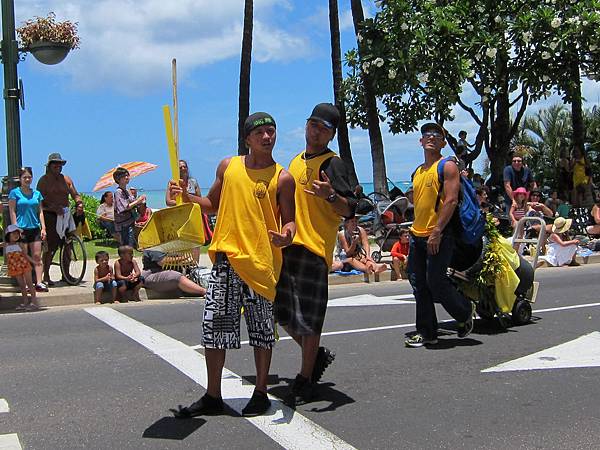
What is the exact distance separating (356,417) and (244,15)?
19.3m

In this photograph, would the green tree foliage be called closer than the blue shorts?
No

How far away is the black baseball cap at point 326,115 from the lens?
5816 mm

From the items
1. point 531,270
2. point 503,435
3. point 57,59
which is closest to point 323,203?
point 503,435

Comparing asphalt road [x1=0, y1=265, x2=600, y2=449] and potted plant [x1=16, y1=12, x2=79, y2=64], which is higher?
potted plant [x1=16, y1=12, x2=79, y2=64]

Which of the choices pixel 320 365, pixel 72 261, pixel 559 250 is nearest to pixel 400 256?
pixel 559 250

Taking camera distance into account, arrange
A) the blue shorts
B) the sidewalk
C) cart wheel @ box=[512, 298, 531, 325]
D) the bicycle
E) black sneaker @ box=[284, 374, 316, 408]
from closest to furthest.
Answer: black sneaker @ box=[284, 374, 316, 408] < cart wheel @ box=[512, 298, 531, 325] < the sidewalk < the blue shorts < the bicycle

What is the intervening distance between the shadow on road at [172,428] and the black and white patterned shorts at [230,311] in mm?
495

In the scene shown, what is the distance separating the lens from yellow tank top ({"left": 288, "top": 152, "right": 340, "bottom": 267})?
580 centimetres

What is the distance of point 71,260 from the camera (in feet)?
39.9

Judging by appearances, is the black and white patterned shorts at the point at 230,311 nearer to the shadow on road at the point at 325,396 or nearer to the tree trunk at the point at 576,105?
the shadow on road at the point at 325,396

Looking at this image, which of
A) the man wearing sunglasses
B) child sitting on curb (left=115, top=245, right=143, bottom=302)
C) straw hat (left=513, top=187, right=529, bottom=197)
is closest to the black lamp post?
child sitting on curb (left=115, top=245, right=143, bottom=302)

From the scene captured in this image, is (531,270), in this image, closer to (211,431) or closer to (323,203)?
(323,203)

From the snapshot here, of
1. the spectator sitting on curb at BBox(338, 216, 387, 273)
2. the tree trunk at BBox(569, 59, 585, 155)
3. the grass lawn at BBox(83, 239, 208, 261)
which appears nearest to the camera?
the spectator sitting on curb at BBox(338, 216, 387, 273)

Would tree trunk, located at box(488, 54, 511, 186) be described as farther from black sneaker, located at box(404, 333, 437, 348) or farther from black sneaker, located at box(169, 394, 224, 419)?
black sneaker, located at box(169, 394, 224, 419)
